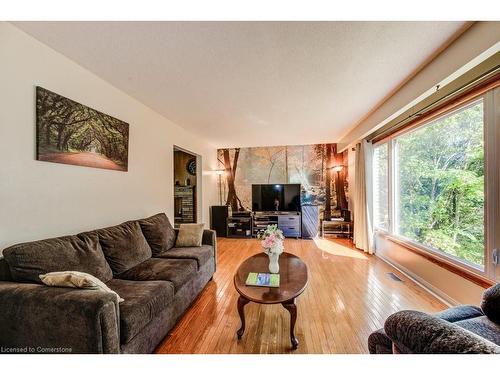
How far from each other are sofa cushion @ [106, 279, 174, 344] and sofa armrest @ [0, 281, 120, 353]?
0.25 feet

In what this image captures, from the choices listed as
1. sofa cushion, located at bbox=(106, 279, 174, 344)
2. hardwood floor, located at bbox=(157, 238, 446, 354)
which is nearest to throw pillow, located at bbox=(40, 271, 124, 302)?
sofa cushion, located at bbox=(106, 279, 174, 344)

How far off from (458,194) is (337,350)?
2107mm

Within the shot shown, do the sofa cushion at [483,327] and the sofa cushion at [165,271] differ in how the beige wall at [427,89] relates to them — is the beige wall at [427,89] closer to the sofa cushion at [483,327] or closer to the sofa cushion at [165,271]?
the sofa cushion at [483,327]

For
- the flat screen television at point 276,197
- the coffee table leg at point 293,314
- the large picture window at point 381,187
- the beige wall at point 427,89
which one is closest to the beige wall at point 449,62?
the beige wall at point 427,89

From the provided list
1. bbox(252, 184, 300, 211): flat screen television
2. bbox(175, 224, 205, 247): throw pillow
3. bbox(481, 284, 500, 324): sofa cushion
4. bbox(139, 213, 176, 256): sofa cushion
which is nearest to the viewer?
bbox(481, 284, 500, 324): sofa cushion

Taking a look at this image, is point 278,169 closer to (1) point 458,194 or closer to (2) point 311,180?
(2) point 311,180

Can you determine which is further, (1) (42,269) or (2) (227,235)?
(2) (227,235)

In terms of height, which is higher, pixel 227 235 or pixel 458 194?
pixel 458 194

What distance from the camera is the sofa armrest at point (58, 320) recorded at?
1.11 meters

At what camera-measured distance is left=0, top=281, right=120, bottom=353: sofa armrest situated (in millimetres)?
1107

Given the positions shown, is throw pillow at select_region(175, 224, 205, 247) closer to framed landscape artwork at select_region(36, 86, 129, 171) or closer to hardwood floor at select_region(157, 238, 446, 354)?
hardwood floor at select_region(157, 238, 446, 354)
